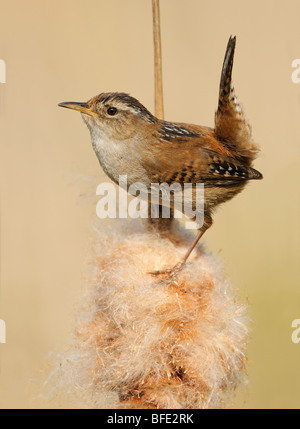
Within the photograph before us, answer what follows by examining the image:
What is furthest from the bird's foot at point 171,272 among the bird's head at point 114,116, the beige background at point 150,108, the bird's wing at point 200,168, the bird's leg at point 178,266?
the beige background at point 150,108

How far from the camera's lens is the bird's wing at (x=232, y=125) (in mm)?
2092

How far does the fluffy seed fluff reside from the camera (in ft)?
5.82

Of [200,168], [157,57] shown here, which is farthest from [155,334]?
[157,57]

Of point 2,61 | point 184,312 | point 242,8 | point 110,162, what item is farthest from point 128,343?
point 242,8

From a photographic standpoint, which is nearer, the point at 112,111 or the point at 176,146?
the point at 112,111

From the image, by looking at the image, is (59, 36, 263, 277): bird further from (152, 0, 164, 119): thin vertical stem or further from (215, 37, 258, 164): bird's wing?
(152, 0, 164, 119): thin vertical stem

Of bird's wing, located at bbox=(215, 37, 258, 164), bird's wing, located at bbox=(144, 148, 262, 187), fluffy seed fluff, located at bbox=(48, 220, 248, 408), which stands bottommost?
fluffy seed fluff, located at bbox=(48, 220, 248, 408)

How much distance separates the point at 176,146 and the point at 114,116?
31 centimetres

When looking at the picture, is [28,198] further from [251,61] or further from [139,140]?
[251,61]

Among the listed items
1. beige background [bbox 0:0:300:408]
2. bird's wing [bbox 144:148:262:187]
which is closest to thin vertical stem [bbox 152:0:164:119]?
bird's wing [bbox 144:148:262:187]

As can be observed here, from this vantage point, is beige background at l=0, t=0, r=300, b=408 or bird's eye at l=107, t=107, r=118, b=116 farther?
beige background at l=0, t=0, r=300, b=408

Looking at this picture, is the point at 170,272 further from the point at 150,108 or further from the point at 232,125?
the point at 150,108

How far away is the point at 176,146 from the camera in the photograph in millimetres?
2143

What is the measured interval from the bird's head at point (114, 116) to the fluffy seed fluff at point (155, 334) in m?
0.47
